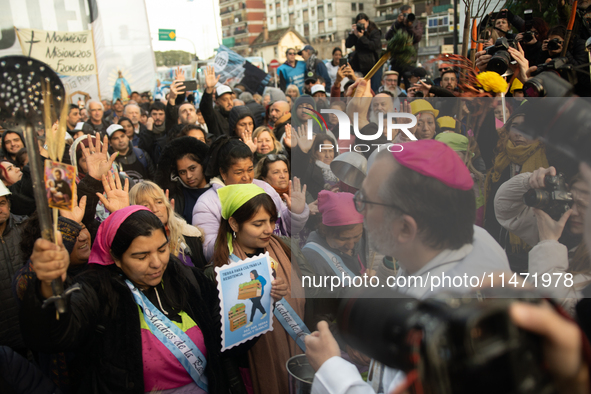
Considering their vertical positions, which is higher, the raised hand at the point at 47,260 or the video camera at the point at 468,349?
the video camera at the point at 468,349

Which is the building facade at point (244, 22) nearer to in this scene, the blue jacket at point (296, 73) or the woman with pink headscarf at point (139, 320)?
the blue jacket at point (296, 73)

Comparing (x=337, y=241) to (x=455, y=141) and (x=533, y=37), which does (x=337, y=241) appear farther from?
(x=533, y=37)

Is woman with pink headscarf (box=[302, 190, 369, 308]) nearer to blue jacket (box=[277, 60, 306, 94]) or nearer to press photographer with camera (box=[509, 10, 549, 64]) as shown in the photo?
press photographer with camera (box=[509, 10, 549, 64])

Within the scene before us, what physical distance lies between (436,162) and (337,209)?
0.38m

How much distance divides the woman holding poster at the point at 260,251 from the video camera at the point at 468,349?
4.64 feet

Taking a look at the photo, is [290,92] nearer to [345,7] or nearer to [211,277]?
[211,277]

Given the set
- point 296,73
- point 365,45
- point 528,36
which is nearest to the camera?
point 528,36

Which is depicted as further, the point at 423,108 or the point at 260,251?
the point at 260,251

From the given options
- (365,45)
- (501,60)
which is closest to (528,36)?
(501,60)

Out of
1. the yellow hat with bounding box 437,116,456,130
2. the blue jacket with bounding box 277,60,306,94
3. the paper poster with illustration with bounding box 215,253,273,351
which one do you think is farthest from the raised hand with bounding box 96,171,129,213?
the blue jacket with bounding box 277,60,306,94

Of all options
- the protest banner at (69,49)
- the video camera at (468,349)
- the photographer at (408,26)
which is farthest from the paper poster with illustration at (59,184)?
the photographer at (408,26)

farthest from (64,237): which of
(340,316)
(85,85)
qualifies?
(85,85)

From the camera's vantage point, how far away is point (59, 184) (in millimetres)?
1455

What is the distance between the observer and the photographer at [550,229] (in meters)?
1.32
